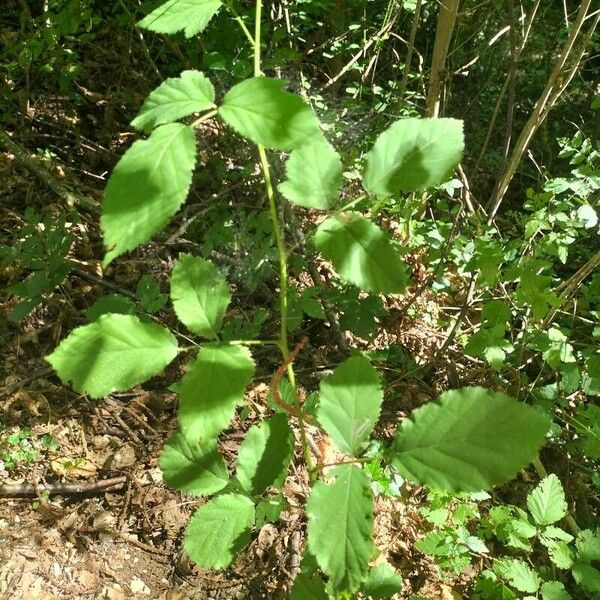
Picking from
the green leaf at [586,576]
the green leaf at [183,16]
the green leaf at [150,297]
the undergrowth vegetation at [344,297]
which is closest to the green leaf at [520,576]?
the undergrowth vegetation at [344,297]

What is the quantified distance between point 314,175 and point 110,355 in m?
0.41

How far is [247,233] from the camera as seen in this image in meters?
2.76

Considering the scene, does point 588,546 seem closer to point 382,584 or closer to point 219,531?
point 382,584

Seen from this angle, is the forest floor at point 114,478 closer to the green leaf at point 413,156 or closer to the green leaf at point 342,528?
the green leaf at point 342,528

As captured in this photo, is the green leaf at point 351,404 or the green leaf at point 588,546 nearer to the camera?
the green leaf at point 351,404

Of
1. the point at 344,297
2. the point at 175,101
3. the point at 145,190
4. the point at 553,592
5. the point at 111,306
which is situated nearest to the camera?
the point at 145,190

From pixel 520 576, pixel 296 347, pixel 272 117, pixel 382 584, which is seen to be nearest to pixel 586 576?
pixel 520 576

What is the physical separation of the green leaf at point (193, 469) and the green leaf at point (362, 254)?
1.45 feet

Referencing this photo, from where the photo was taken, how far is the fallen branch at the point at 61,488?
2.14 meters

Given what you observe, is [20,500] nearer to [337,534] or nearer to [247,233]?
[247,233]

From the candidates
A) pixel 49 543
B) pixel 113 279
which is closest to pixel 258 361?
pixel 113 279

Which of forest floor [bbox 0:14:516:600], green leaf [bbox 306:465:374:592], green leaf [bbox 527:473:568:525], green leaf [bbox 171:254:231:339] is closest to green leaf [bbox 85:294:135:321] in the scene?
forest floor [bbox 0:14:516:600]

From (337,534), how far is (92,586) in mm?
1615

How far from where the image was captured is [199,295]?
0.91 metres
